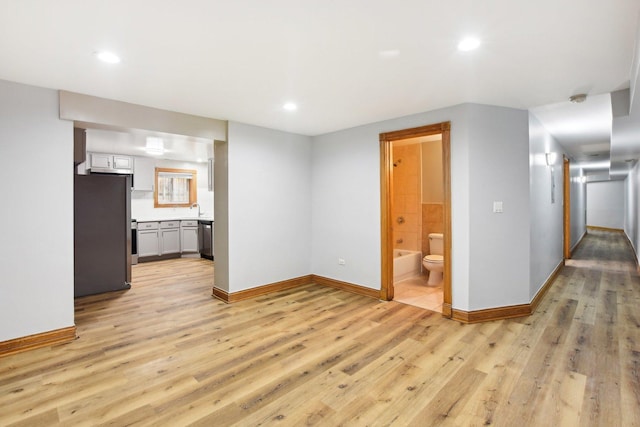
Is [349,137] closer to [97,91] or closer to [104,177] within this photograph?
[97,91]

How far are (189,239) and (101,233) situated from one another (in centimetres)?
263

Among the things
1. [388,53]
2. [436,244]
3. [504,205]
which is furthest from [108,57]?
[436,244]

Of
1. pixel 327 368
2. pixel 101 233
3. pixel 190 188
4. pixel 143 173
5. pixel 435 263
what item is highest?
pixel 143 173

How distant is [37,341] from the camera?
286 centimetres

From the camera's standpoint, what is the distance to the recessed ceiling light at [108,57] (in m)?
2.25

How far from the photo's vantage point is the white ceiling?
1.75 meters

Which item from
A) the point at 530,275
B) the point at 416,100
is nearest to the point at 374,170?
the point at 416,100

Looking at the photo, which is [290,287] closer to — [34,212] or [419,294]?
[419,294]

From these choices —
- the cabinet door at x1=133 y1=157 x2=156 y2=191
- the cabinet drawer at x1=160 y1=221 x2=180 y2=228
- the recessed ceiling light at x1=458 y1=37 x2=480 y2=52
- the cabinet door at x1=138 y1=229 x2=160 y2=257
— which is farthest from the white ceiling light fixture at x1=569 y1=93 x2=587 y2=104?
the cabinet door at x1=133 y1=157 x2=156 y2=191

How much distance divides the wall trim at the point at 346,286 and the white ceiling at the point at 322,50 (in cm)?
242

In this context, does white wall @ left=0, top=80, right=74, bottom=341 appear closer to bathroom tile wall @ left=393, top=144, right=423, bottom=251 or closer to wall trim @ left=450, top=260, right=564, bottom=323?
wall trim @ left=450, top=260, right=564, bottom=323

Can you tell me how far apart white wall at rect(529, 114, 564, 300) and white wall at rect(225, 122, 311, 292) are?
3.00 m

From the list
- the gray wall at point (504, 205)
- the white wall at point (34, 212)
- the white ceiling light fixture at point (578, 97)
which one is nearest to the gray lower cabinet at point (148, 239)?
the white wall at point (34, 212)

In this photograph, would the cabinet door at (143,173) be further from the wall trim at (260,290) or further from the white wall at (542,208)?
the white wall at (542,208)
